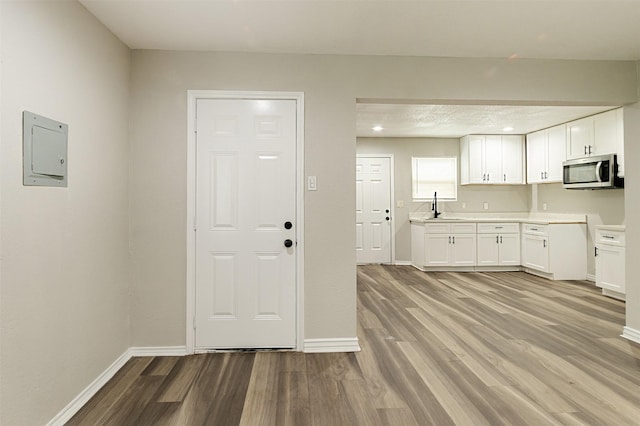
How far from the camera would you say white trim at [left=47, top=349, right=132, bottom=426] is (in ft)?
6.38

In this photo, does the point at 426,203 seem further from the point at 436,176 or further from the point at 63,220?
the point at 63,220

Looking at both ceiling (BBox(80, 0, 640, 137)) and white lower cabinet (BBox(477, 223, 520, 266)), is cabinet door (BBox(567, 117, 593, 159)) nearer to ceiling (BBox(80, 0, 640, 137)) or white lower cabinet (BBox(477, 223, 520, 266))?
white lower cabinet (BBox(477, 223, 520, 266))

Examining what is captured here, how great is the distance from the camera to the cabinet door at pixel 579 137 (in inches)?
199

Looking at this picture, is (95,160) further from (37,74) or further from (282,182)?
(282,182)

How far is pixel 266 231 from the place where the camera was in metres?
2.89

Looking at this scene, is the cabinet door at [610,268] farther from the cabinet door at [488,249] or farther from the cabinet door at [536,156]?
the cabinet door at [536,156]

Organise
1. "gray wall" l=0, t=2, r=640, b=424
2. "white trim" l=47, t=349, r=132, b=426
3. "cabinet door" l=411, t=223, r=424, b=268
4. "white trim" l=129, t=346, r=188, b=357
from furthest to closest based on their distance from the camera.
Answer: "cabinet door" l=411, t=223, r=424, b=268 < "white trim" l=129, t=346, r=188, b=357 < "gray wall" l=0, t=2, r=640, b=424 < "white trim" l=47, t=349, r=132, b=426

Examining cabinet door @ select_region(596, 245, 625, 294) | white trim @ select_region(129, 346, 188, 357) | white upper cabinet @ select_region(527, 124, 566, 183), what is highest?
white upper cabinet @ select_region(527, 124, 566, 183)

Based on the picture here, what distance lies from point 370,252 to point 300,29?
4977 mm

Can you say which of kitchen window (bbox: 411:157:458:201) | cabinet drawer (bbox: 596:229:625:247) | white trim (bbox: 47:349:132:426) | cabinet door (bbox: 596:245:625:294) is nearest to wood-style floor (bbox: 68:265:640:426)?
white trim (bbox: 47:349:132:426)

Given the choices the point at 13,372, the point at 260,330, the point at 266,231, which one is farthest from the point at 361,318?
the point at 13,372

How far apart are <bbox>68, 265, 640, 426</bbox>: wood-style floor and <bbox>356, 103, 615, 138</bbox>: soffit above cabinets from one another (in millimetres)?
2626

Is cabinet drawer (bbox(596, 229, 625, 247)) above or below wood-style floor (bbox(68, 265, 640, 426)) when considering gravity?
above

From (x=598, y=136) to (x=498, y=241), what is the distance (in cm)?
209
